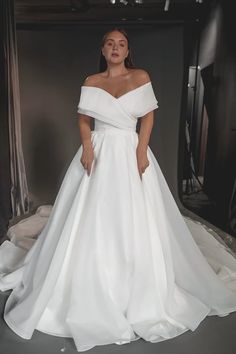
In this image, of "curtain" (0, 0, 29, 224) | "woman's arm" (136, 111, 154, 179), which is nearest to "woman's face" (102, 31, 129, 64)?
"woman's arm" (136, 111, 154, 179)

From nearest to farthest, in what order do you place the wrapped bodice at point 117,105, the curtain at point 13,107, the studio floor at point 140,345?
the studio floor at point 140,345
the wrapped bodice at point 117,105
the curtain at point 13,107

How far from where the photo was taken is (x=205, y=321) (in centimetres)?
149

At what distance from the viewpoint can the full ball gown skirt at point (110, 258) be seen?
1.35 meters

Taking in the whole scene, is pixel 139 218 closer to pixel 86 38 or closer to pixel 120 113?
pixel 120 113

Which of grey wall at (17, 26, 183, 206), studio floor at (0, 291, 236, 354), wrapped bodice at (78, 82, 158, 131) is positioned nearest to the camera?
studio floor at (0, 291, 236, 354)

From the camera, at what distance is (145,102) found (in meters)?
1.46

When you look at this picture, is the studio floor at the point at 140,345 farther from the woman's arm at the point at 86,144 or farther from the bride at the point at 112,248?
the woman's arm at the point at 86,144

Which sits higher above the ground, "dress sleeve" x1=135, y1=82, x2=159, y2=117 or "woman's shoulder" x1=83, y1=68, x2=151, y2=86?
"woman's shoulder" x1=83, y1=68, x2=151, y2=86

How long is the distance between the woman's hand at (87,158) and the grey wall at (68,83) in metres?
1.64

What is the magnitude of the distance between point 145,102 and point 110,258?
702 millimetres

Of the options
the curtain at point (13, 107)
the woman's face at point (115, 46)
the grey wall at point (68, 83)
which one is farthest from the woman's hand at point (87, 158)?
the grey wall at point (68, 83)

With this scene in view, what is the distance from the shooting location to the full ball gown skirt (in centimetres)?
135

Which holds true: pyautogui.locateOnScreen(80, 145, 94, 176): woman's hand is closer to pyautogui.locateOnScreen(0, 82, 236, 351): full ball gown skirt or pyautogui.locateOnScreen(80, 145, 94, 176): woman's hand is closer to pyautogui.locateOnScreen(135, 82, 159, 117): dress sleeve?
pyautogui.locateOnScreen(0, 82, 236, 351): full ball gown skirt

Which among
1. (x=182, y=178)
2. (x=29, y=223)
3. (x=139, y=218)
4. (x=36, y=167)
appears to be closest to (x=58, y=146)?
(x=36, y=167)
